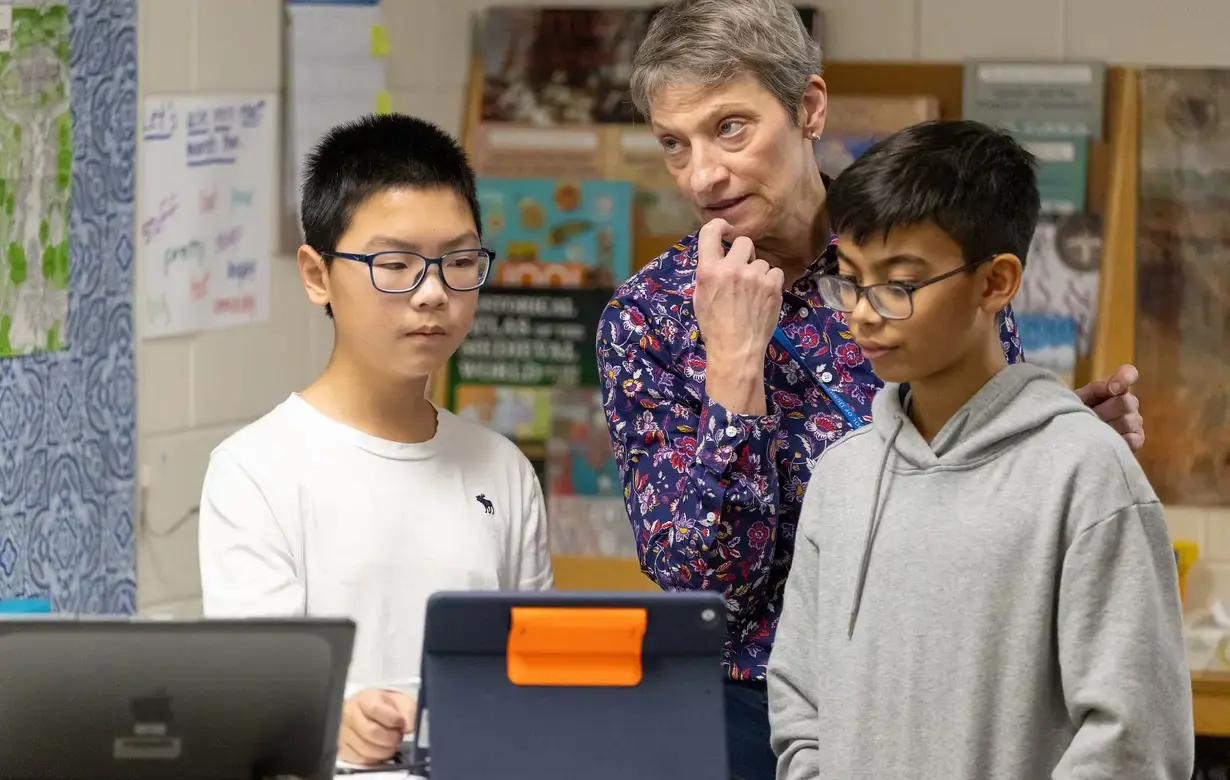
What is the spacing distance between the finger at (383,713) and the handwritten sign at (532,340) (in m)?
1.92

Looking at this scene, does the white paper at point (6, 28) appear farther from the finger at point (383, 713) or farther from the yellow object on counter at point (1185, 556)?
the yellow object on counter at point (1185, 556)

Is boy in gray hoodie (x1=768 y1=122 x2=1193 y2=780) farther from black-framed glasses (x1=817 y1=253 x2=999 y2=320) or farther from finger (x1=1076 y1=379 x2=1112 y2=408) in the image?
finger (x1=1076 y1=379 x2=1112 y2=408)

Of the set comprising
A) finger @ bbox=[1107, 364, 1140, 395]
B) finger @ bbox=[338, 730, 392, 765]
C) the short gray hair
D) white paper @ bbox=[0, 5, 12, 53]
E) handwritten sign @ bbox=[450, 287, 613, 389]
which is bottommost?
finger @ bbox=[338, 730, 392, 765]

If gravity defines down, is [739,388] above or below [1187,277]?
below

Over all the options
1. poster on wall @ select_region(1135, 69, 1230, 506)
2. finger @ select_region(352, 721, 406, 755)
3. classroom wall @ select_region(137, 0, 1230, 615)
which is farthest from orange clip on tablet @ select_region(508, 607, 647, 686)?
poster on wall @ select_region(1135, 69, 1230, 506)

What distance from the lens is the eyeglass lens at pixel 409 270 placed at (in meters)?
1.77

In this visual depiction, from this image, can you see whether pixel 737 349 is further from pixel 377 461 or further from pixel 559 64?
pixel 559 64

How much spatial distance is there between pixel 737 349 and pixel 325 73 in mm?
1995

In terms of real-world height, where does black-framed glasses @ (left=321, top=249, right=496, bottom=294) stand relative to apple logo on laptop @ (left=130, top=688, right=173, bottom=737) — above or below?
above

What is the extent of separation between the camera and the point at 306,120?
3.37 metres

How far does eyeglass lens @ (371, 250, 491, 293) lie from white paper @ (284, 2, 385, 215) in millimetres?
1628

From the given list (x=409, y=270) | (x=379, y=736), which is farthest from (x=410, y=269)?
(x=379, y=736)

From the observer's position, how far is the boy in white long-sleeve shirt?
1725 mm

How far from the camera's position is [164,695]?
4.36 ft
